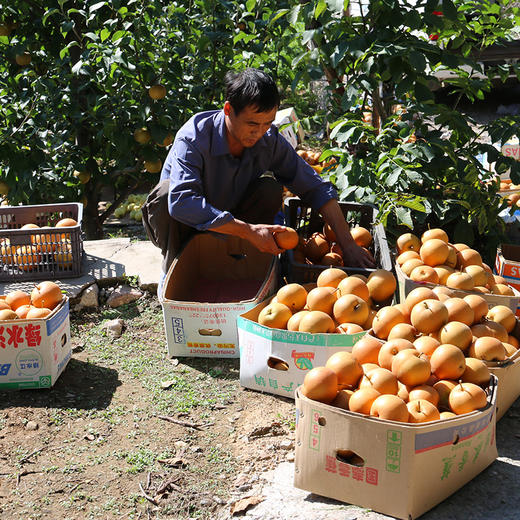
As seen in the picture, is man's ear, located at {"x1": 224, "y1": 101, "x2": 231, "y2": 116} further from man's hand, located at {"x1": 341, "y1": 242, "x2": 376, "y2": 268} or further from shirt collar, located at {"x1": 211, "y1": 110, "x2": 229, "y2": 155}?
man's hand, located at {"x1": 341, "y1": 242, "x2": 376, "y2": 268}

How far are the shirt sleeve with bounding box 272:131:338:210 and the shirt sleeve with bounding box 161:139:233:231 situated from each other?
522 millimetres

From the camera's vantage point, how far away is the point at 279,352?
9.32 feet

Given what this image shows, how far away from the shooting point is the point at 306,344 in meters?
2.78

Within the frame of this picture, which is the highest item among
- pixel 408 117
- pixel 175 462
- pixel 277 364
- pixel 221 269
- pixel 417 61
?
pixel 417 61

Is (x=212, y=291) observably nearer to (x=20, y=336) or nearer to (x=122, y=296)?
(x=122, y=296)

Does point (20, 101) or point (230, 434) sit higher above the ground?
point (20, 101)

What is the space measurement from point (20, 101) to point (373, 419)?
430 cm

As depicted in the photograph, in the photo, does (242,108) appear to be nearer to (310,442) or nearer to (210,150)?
(210,150)

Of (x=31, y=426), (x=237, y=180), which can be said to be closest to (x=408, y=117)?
(x=237, y=180)

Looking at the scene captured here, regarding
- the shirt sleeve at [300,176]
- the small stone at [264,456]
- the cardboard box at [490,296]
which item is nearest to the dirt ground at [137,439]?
the small stone at [264,456]

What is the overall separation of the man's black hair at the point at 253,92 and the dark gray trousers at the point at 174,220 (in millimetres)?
644

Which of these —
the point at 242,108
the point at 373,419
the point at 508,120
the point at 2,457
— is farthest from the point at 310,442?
the point at 508,120

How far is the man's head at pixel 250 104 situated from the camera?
3.13 metres

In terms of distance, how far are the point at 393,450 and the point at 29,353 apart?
183cm
